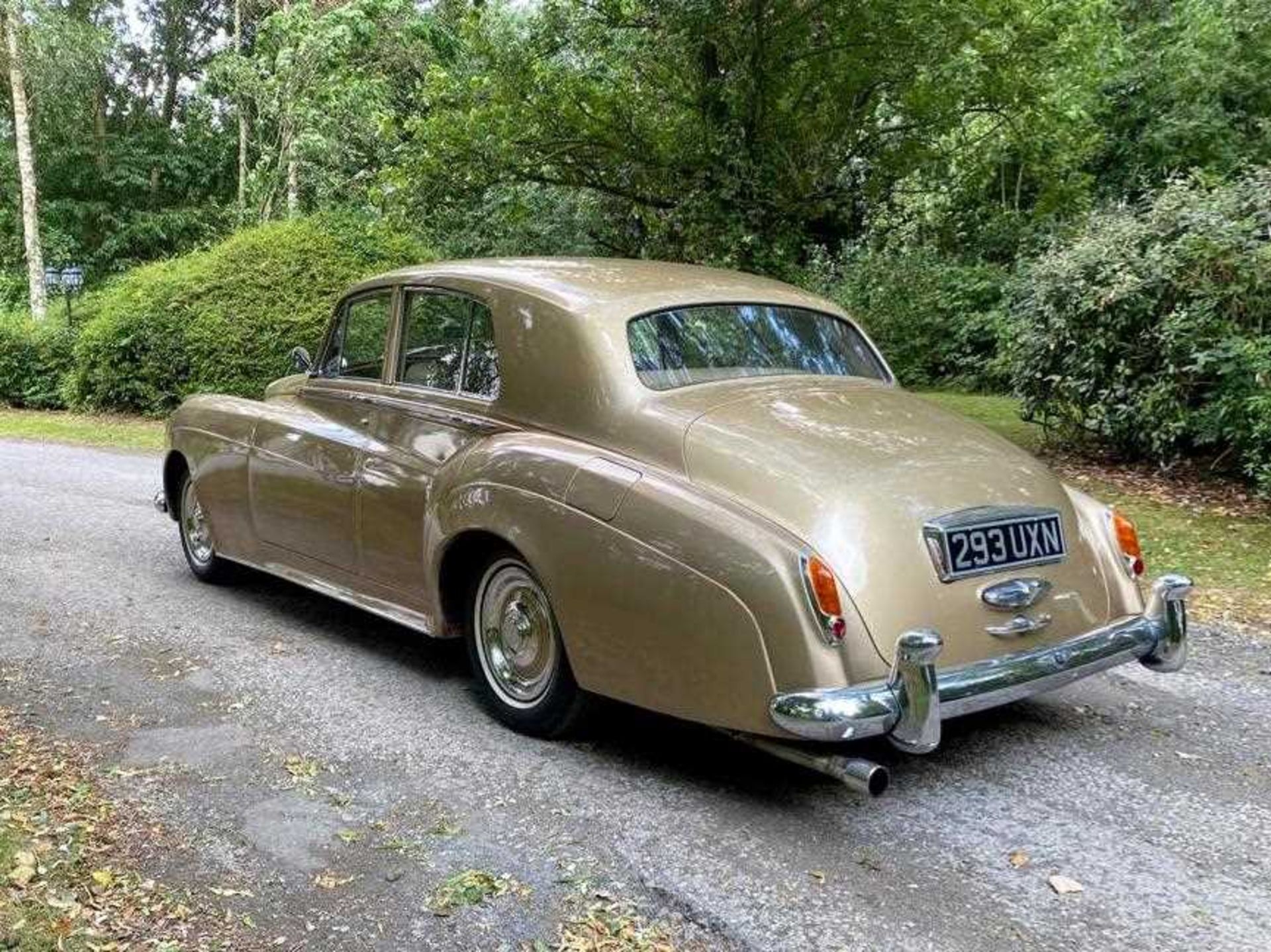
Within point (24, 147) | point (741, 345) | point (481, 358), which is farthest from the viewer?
point (24, 147)

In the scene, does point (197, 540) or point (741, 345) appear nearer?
point (741, 345)

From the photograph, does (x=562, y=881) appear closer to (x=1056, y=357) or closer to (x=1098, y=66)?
(x=1056, y=357)

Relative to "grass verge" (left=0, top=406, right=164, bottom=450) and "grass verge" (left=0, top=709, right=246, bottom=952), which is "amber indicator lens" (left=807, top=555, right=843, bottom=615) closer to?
"grass verge" (left=0, top=709, right=246, bottom=952)

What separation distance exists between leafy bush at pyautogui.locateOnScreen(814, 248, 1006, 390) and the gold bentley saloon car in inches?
472

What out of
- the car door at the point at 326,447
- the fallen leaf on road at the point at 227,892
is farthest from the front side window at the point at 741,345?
the fallen leaf on road at the point at 227,892

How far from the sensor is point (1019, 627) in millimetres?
3676

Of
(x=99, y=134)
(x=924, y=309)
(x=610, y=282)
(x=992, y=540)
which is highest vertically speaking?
(x=99, y=134)

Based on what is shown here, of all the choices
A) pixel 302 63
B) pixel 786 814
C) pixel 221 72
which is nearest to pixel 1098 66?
pixel 302 63

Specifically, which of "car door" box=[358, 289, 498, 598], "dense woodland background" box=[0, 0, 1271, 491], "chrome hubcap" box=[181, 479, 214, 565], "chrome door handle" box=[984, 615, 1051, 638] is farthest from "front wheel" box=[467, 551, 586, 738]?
"dense woodland background" box=[0, 0, 1271, 491]

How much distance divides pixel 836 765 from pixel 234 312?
48.0ft

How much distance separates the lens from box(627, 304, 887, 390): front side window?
170 inches

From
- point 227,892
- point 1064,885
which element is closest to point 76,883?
point 227,892

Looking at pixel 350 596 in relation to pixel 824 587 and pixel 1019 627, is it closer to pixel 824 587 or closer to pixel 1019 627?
pixel 824 587

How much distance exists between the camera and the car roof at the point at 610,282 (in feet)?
14.6
